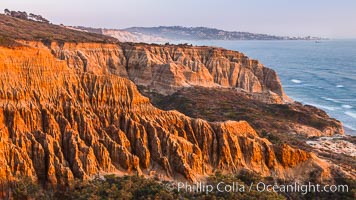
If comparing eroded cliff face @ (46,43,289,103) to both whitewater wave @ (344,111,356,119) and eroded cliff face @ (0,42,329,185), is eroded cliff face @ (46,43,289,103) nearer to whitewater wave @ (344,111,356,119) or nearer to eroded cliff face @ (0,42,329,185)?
whitewater wave @ (344,111,356,119)

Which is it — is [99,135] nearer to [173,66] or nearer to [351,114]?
[173,66]

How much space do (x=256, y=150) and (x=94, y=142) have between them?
1391 centimetres

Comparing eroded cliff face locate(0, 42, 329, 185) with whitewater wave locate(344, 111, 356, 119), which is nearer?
eroded cliff face locate(0, 42, 329, 185)

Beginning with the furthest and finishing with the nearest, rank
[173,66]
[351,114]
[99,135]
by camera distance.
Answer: [351,114], [173,66], [99,135]

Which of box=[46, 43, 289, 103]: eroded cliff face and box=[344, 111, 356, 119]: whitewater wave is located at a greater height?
box=[46, 43, 289, 103]: eroded cliff face

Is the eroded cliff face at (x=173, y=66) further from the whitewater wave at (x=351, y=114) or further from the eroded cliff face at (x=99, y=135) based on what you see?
the eroded cliff face at (x=99, y=135)

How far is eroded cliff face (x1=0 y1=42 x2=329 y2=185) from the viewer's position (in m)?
30.4

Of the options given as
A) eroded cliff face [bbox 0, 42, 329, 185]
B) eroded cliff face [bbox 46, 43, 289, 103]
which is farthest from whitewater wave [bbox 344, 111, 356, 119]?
eroded cliff face [bbox 0, 42, 329, 185]

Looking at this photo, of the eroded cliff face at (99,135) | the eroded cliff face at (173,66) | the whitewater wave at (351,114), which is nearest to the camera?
the eroded cliff face at (99,135)

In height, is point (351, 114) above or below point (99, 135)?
below

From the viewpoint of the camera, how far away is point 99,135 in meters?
33.4

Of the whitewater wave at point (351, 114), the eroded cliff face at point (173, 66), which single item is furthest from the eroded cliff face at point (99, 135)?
the whitewater wave at point (351, 114)

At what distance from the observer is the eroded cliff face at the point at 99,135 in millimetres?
30375

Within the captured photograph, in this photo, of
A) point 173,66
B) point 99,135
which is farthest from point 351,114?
point 99,135
